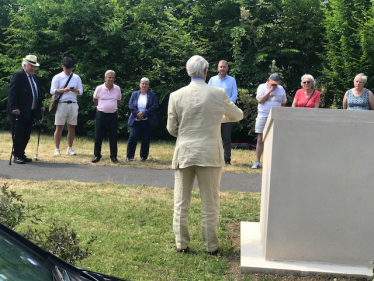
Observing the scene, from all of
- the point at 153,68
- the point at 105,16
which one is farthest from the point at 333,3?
the point at 105,16

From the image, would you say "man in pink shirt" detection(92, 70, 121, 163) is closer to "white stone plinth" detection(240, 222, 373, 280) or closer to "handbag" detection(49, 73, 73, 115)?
"handbag" detection(49, 73, 73, 115)

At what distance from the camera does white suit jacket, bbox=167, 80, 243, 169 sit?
187 inches

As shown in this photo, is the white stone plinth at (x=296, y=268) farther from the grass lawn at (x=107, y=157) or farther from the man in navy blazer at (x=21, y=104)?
the man in navy blazer at (x=21, y=104)

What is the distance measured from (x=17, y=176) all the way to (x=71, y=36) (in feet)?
36.7

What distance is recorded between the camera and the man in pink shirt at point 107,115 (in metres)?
10.3

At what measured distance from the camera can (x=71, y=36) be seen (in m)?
18.1

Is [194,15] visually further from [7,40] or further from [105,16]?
[7,40]

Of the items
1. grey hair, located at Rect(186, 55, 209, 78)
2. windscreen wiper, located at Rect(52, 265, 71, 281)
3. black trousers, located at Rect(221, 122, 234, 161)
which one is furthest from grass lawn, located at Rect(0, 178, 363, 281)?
black trousers, located at Rect(221, 122, 234, 161)

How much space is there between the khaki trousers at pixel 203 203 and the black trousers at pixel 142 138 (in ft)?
19.4

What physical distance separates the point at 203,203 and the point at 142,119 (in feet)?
20.6

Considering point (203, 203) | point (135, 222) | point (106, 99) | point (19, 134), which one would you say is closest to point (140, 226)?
point (135, 222)

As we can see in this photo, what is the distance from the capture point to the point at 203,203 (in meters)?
4.82

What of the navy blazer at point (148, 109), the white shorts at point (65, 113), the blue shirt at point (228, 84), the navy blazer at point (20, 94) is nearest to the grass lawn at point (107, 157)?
the white shorts at point (65, 113)

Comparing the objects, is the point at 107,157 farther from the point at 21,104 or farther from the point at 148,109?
the point at 21,104
